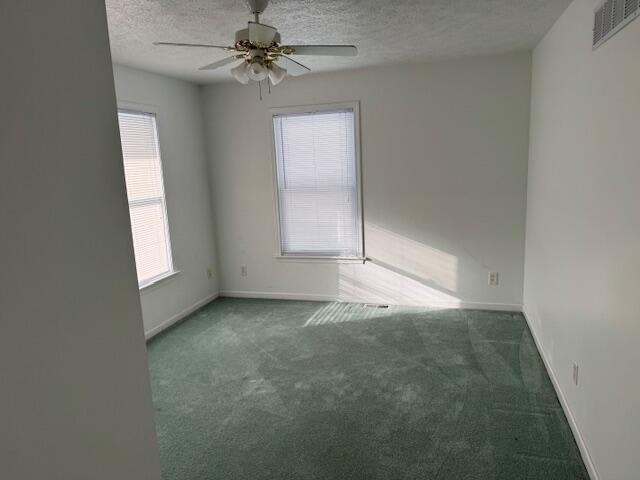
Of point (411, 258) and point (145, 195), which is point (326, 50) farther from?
point (411, 258)

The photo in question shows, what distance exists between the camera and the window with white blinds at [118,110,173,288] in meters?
3.87

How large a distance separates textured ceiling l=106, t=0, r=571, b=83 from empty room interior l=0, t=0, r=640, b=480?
0.03 meters

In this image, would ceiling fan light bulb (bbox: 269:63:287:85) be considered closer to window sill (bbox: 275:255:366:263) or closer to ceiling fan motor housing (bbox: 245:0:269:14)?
ceiling fan motor housing (bbox: 245:0:269:14)

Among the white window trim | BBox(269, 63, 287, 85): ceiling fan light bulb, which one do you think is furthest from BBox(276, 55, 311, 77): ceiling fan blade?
the white window trim

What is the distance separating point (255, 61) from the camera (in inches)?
103

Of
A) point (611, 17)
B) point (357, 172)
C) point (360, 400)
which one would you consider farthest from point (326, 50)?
point (360, 400)

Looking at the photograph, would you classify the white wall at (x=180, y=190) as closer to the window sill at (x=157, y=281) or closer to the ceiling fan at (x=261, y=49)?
the window sill at (x=157, y=281)

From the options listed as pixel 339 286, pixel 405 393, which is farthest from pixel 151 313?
pixel 405 393

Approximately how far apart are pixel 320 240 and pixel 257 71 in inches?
97.4

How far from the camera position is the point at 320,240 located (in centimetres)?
486

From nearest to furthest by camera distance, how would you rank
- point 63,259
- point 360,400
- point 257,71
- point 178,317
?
point 63,259 → point 257,71 → point 360,400 → point 178,317

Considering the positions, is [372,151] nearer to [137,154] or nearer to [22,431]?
[137,154]

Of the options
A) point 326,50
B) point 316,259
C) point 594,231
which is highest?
point 326,50

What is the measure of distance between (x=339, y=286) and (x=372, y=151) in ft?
5.00
